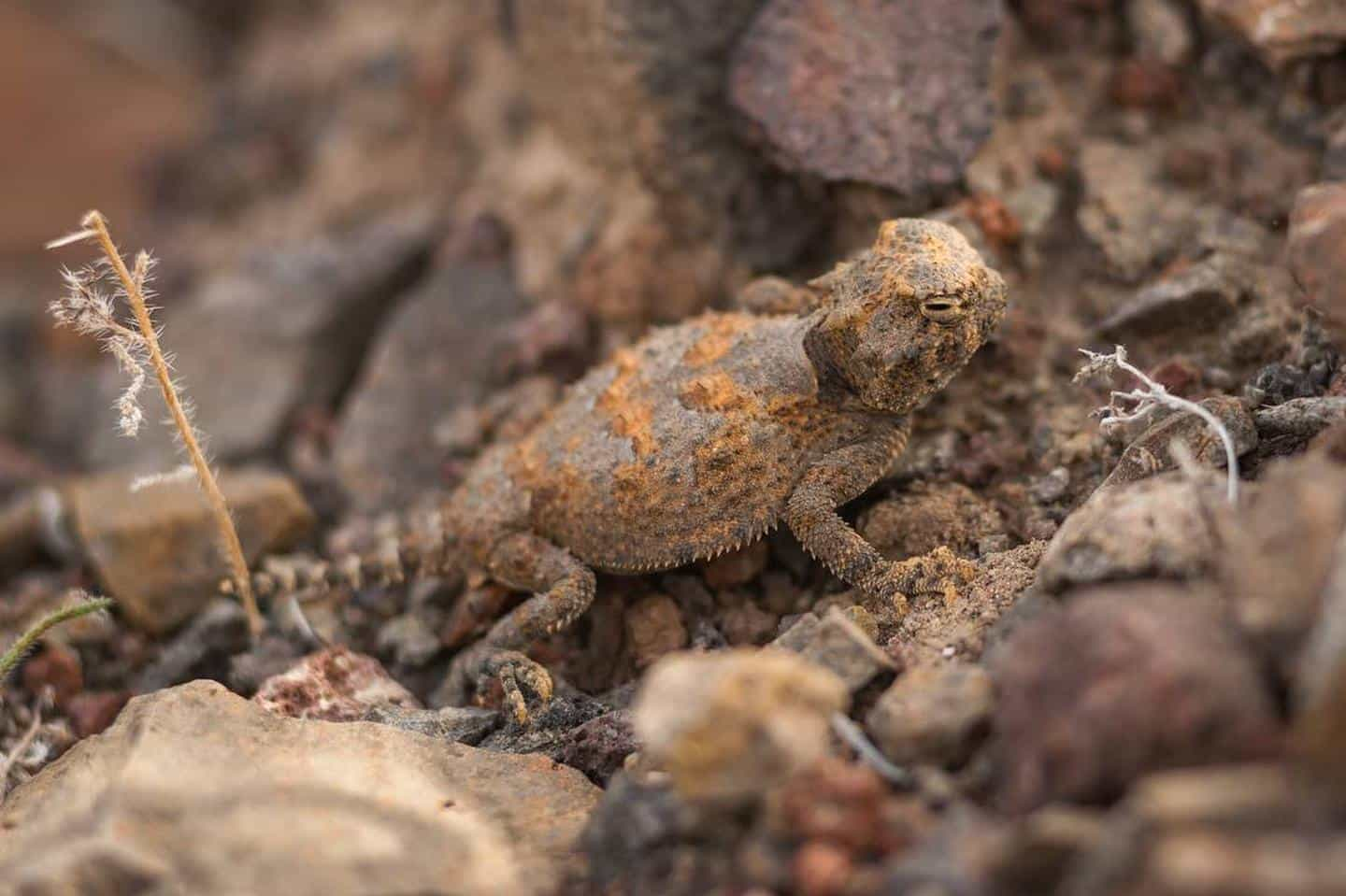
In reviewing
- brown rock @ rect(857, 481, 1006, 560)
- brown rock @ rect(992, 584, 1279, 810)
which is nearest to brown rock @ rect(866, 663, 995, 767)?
brown rock @ rect(992, 584, 1279, 810)

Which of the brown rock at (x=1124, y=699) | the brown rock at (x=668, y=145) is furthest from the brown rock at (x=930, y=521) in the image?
the brown rock at (x=668, y=145)

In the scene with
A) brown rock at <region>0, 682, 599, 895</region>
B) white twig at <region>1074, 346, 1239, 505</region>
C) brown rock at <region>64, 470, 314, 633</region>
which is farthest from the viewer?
brown rock at <region>64, 470, 314, 633</region>

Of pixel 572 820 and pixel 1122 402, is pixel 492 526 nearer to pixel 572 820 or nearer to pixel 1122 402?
pixel 572 820

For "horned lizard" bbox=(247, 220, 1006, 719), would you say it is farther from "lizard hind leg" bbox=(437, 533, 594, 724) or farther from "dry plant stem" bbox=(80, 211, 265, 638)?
"dry plant stem" bbox=(80, 211, 265, 638)

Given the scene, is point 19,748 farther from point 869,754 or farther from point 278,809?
point 869,754

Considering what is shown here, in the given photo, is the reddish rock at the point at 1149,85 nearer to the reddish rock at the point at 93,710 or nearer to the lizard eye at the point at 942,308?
the lizard eye at the point at 942,308

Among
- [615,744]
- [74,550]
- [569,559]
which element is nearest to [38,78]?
[74,550]
